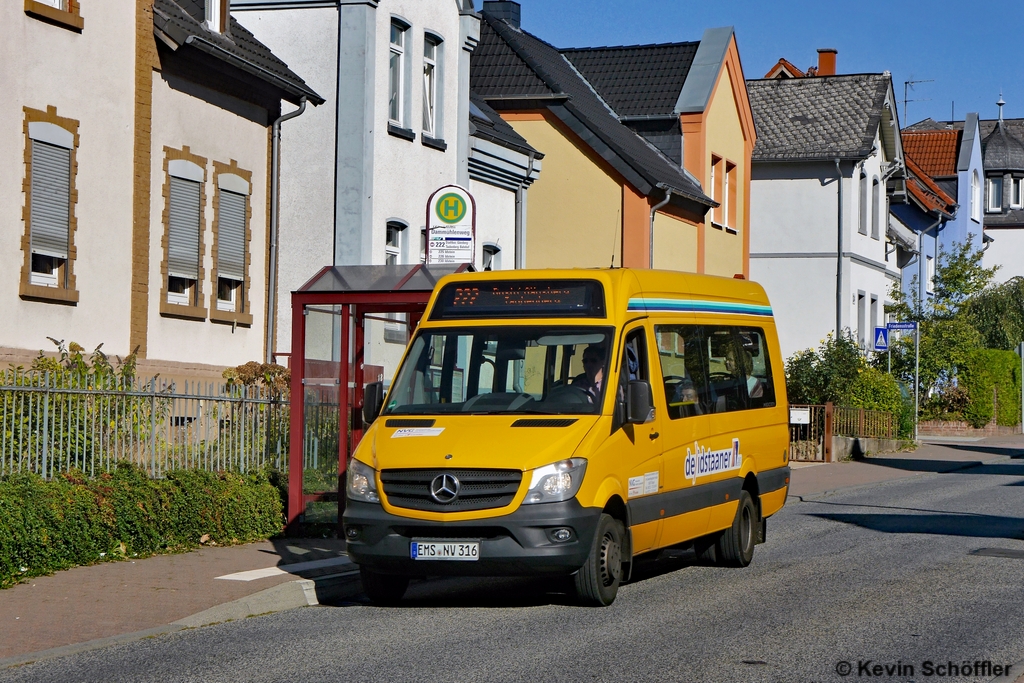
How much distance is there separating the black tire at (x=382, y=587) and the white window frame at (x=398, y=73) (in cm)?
1300

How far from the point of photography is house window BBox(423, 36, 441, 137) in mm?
24016

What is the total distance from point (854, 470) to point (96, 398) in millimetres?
18849

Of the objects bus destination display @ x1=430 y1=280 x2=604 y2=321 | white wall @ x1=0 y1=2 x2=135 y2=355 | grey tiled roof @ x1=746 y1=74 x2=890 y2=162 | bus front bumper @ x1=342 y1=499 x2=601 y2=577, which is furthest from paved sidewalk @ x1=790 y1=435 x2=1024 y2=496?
bus front bumper @ x1=342 y1=499 x2=601 y2=577

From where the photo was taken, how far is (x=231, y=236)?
65.8 feet

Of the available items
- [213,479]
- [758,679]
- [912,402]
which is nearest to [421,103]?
[213,479]

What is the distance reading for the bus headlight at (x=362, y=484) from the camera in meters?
10.4

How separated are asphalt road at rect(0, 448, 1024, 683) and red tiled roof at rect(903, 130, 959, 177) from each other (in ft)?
175

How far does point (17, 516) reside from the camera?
36.4 ft

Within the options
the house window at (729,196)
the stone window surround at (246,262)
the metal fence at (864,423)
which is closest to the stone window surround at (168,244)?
the stone window surround at (246,262)

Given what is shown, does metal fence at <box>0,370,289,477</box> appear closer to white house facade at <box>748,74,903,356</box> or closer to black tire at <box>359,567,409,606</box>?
black tire at <box>359,567,409,606</box>

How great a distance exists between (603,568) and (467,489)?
4.01ft

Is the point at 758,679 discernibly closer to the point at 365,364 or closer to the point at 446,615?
the point at 446,615

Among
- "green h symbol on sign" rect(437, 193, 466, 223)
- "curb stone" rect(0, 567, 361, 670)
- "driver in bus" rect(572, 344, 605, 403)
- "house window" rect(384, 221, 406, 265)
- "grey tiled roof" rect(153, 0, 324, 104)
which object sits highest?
"grey tiled roof" rect(153, 0, 324, 104)

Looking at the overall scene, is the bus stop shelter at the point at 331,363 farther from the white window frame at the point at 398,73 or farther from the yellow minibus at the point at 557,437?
the white window frame at the point at 398,73
